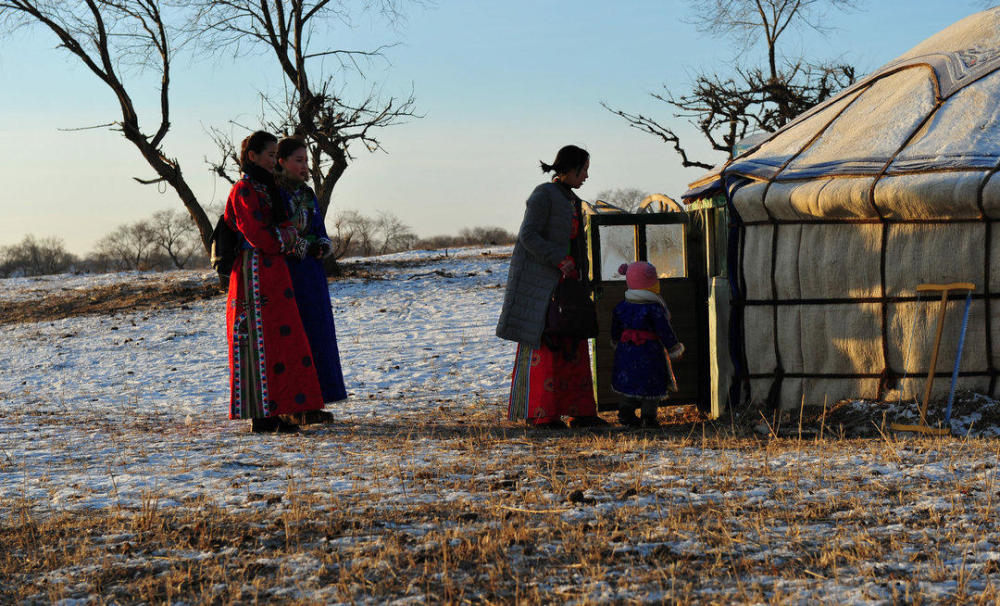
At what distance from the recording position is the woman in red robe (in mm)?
4684

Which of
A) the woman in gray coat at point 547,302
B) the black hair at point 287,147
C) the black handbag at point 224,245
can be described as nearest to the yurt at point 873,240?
the woman in gray coat at point 547,302

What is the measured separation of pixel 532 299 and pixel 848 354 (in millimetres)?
1875

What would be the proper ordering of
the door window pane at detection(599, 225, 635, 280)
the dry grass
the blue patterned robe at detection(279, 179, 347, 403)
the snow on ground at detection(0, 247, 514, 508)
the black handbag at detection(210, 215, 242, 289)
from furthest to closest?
the door window pane at detection(599, 225, 635, 280), the blue patterned robe at detection(279, 179, 347, 403), the black handbag at detection(210, 215, 242, 289), the snow on ground at detection(0, 247, 514, 508), the dry grass

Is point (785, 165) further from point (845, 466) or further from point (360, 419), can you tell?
point (360, 419)

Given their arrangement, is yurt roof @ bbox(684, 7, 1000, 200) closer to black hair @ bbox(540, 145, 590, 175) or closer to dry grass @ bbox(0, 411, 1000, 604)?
black hair @ bbox(540, 145, 590, 175)

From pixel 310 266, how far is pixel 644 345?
1.91 meters

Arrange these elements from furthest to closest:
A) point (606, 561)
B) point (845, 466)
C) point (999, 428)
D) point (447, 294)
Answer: point (447, 294)
point (999, 428)
point (845, 466)
point (606, 561)

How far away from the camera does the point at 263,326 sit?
15.5ft

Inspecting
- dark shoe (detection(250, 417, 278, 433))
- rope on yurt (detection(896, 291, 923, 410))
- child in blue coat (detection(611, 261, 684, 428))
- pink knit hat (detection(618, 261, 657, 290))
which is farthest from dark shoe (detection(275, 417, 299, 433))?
rope on yurt (detection(896, 291, 923, 410))

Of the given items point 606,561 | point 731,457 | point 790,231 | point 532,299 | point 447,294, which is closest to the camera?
point 606,561

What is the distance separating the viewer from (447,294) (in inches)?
510

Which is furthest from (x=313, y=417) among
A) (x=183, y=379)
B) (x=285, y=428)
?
(x=183, y=379)

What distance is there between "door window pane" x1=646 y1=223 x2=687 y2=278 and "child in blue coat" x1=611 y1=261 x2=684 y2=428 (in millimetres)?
848

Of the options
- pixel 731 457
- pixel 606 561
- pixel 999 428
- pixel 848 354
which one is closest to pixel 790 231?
pixel 848 354
